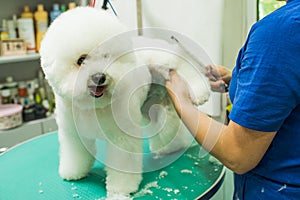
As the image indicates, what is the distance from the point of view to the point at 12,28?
189 cm

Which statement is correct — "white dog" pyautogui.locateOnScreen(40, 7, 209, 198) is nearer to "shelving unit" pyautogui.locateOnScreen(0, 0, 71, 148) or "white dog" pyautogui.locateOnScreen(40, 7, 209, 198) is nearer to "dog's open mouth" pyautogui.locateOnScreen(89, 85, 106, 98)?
"dog's open mouth" pyautogui.locateOnScreen(89, 85, 106, 98)

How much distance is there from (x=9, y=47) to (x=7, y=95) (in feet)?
0.94

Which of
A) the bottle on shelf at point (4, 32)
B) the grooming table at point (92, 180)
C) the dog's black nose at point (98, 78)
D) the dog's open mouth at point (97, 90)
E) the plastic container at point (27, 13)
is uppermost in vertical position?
the plastic container at point (27, 13)

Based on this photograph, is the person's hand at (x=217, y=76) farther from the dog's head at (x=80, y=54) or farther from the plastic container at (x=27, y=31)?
the plastic container at (x=27, y=31)

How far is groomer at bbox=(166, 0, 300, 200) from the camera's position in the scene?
0.54 meters

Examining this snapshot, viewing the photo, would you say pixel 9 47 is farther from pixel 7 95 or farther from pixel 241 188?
pixel 241 188

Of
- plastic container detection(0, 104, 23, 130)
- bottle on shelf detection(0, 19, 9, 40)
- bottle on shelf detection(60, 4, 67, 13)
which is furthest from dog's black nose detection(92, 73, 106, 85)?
bottle on shelf detection(60, 4, 67, 13)

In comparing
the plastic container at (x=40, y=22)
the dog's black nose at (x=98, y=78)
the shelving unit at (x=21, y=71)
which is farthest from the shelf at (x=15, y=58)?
the dog's black nose at (x=98, y=78)

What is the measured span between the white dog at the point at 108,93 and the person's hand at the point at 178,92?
0.10 ft

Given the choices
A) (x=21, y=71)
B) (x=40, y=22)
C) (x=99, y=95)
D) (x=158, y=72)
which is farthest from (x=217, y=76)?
(x=21, y=71)

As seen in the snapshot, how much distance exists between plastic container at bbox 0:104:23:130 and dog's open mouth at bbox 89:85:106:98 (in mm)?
1232

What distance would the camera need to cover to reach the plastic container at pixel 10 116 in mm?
1716

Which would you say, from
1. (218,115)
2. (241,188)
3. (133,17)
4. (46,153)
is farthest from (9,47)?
(241,188)

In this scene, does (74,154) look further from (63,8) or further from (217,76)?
(63,8)
